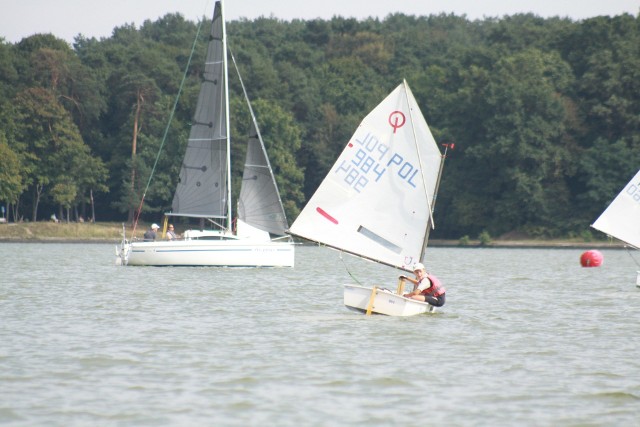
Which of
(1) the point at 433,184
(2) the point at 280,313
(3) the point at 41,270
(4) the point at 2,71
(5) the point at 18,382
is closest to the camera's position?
(5) the point at 18,382

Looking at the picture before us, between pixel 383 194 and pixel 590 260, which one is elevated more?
pixel 383 194

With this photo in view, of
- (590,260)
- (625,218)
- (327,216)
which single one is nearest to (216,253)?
(625,218)

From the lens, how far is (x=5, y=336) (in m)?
24.8

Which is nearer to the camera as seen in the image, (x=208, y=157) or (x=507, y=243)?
(x=208, y=157)

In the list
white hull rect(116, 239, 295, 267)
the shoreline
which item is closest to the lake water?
white hull rect(116, 239, 295, 267)

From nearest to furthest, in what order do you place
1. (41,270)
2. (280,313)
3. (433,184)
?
1. (433,184)
2. (280,313)
3. (41,270)

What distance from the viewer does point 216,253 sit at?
49.8 metres

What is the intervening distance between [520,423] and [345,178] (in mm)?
13281

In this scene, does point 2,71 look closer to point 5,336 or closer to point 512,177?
point 512,177

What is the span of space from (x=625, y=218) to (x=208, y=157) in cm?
1799

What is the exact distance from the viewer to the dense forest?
102 metres

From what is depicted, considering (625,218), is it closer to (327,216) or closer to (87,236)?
(327,216)

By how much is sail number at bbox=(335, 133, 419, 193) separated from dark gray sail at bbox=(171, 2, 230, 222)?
72.8ft

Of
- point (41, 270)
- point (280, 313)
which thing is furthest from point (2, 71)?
point (280, 313)
